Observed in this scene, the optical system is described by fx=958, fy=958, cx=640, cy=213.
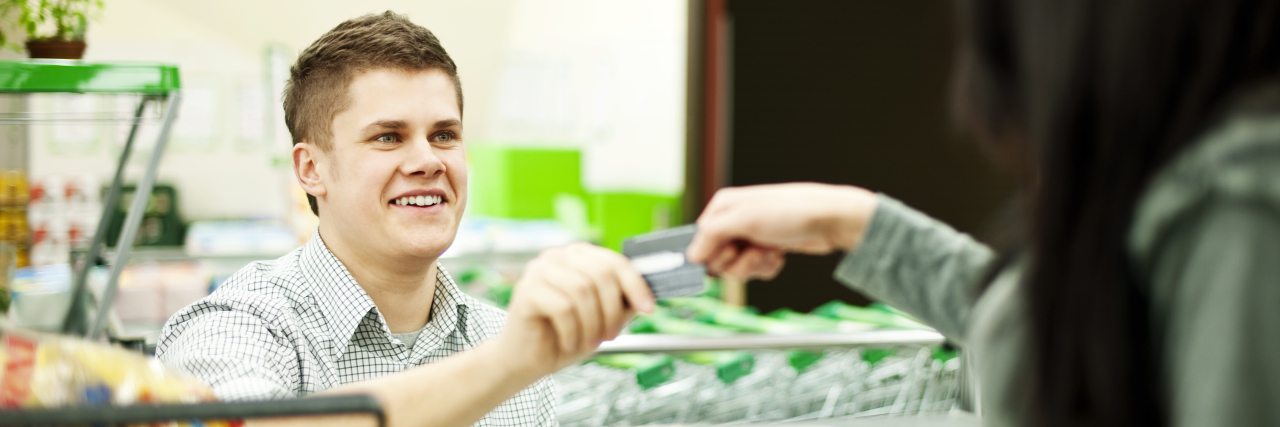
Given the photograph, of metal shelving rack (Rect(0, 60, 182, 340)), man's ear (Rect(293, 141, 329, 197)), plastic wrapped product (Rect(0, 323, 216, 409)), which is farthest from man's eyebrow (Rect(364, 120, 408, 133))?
metal shelving rack (Rect(0, 60, 182, 340))

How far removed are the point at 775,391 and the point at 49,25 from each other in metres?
1.95

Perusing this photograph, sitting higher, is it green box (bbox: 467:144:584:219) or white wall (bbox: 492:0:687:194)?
white wall (bbox: 492:0:687:194)

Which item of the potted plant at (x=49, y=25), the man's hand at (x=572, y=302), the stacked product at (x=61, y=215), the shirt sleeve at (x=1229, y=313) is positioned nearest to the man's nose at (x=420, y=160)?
the man's hand at (x=572, y=302)

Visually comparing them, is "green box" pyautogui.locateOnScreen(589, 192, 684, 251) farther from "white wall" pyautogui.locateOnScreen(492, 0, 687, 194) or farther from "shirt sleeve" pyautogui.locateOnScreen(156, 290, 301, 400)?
"shirt sleeve" pyautogui.locateOnScreen(156, 290, 301, 400)

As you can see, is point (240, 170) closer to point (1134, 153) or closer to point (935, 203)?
point (935, 203)

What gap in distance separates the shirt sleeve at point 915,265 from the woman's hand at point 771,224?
0.07 feet

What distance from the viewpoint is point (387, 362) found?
4.47 feet

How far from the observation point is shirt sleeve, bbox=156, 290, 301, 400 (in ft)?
3.60

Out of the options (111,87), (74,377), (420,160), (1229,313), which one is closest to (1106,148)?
(1229,313)

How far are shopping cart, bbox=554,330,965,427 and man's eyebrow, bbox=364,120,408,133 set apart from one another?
1.26 metres

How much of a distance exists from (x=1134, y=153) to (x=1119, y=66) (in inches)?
2.0

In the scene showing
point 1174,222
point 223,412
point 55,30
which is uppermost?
point 55,30

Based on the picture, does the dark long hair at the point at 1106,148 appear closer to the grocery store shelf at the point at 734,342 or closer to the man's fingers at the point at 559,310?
the man's fingers at the point at 559,310

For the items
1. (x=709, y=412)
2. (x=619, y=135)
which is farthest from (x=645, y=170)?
(x=709, y=412)
